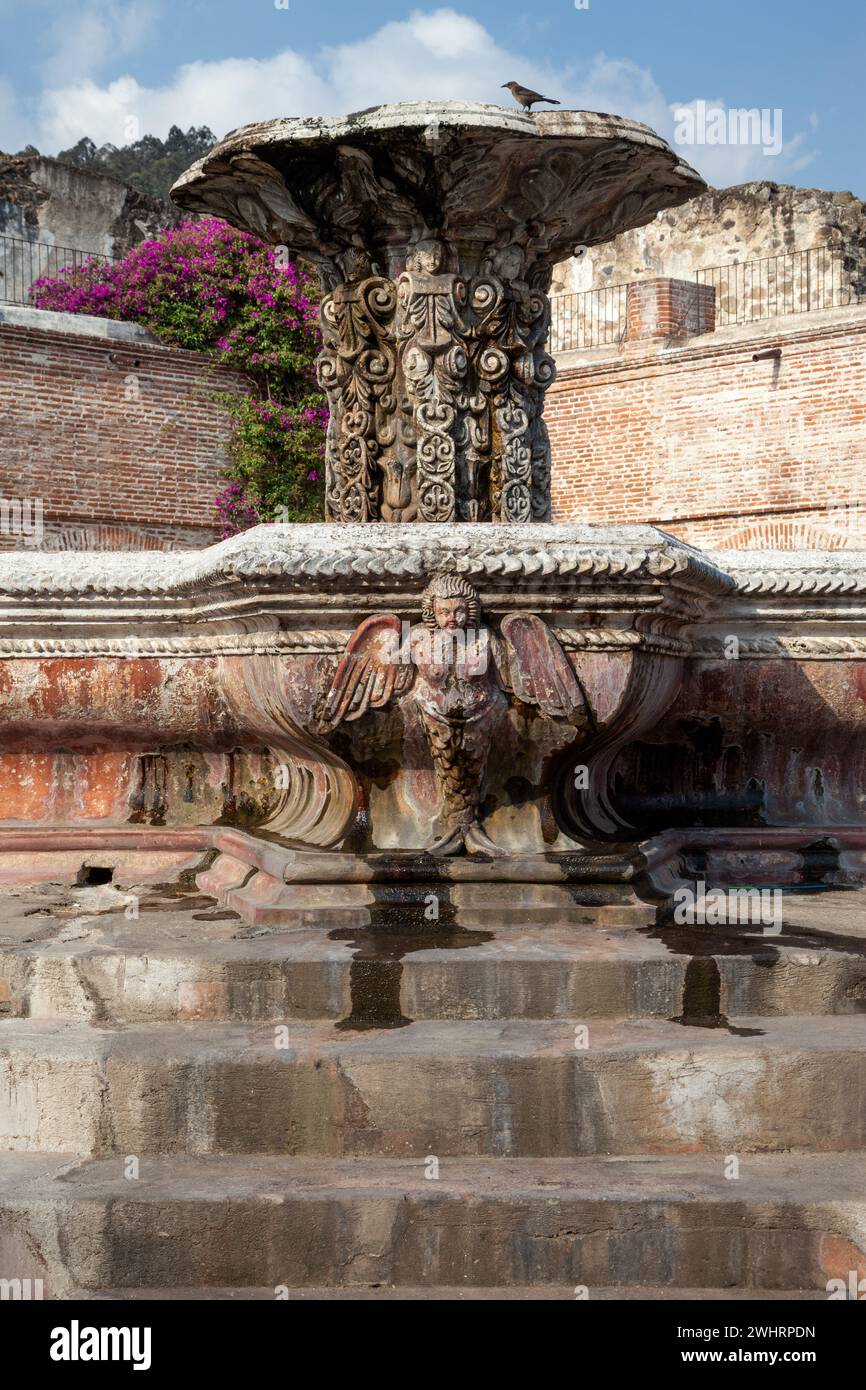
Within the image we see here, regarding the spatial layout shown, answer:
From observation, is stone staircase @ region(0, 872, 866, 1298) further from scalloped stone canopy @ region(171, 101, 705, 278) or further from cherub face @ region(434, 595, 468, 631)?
scalloped stone canopy @ region(171, 101, 705, 278)

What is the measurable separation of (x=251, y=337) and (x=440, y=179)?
14688mm

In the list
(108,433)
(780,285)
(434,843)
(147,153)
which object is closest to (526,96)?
(434,843)

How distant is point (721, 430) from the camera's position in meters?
19.0

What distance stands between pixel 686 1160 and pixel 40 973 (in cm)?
154

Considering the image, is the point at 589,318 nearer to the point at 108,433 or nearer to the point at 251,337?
the point at 251,337

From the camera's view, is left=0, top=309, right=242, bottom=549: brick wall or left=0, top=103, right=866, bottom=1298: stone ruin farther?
left=0, top=309, right=242, bottom=549: brick wall

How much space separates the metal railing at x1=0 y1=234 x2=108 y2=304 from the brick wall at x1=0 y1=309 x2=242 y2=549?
141 inches

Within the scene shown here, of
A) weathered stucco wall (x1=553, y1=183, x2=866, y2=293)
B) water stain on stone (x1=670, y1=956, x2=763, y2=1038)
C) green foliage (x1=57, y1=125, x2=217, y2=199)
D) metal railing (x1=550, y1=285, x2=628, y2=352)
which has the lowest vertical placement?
water stain on stone (x1=670, y1=956, x2=763, y2=1038)

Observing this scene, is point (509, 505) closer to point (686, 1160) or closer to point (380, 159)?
point (380, 159)

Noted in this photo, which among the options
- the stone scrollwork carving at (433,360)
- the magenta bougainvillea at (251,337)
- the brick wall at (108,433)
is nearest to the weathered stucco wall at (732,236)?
the magenta bougainvillea at (251,337)

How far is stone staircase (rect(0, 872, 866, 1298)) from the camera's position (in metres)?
2.73

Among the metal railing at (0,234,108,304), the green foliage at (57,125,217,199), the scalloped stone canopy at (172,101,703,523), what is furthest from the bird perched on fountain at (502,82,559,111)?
the green foliage at (57,125,217,199)

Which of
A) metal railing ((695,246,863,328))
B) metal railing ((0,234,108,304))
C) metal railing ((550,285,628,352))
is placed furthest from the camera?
metal railing ((550,285,628,352))

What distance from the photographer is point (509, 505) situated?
5.02 m
